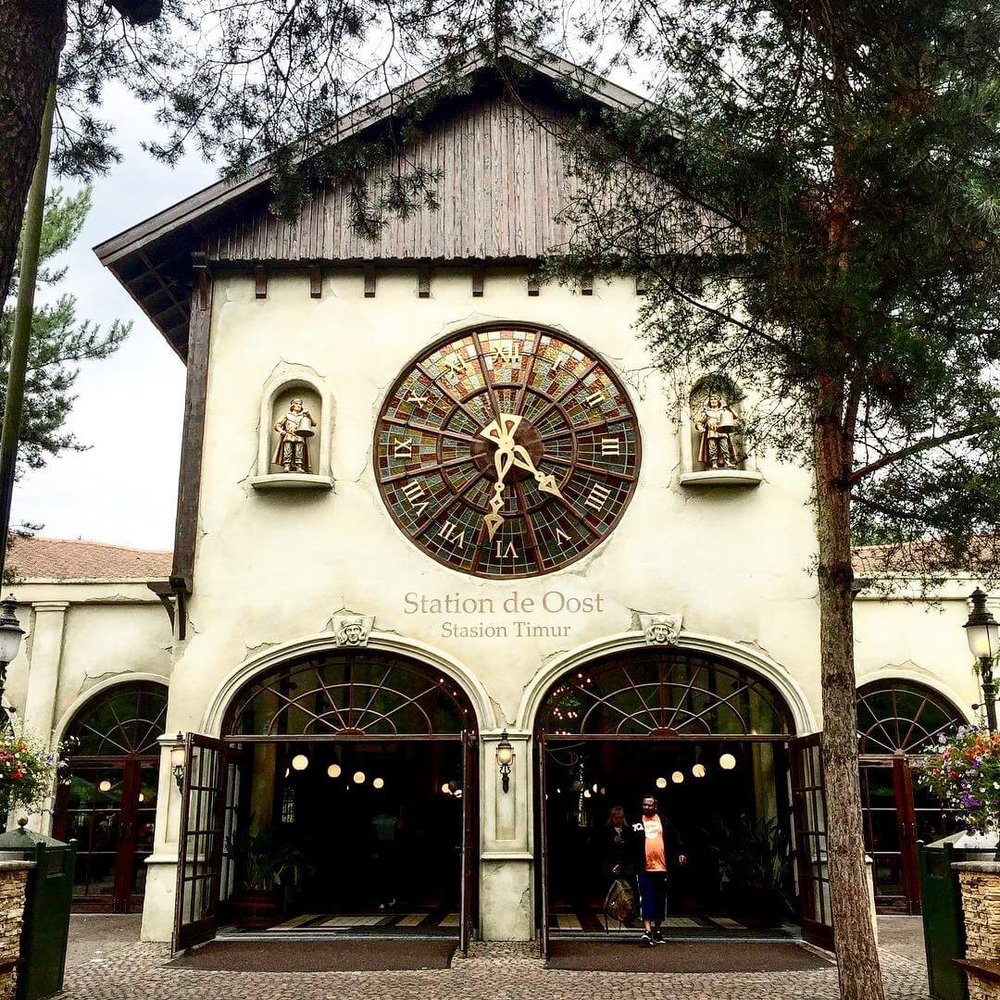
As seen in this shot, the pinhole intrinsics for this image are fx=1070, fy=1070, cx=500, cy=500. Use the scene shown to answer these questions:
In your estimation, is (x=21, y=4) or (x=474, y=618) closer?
(x=21, y=4)

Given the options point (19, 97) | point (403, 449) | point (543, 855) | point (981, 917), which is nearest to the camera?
point (19, 97)

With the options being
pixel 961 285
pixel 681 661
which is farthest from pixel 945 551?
pixel 681 661

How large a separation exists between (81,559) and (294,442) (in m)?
10.6

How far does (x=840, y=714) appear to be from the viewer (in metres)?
8.27

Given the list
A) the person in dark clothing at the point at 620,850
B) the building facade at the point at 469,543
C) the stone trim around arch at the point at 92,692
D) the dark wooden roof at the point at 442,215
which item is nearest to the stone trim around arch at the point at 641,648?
the building facade at the point at 469,543

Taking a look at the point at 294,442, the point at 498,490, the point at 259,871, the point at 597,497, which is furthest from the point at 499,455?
the point at 259,871

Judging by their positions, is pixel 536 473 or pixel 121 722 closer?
pixel 536 473

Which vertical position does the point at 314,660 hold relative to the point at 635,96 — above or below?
below

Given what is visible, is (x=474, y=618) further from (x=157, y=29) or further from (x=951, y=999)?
(x=157, y=29)

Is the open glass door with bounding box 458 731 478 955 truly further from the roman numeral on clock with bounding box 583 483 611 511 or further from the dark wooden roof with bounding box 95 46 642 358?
the dark wooden roof with bounding box 95 46 642 358

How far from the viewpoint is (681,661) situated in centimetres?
1280

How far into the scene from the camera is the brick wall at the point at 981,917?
7434 millimetres

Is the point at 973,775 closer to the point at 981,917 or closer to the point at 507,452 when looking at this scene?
the point at 981,917

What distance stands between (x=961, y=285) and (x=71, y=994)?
9.03 meters
